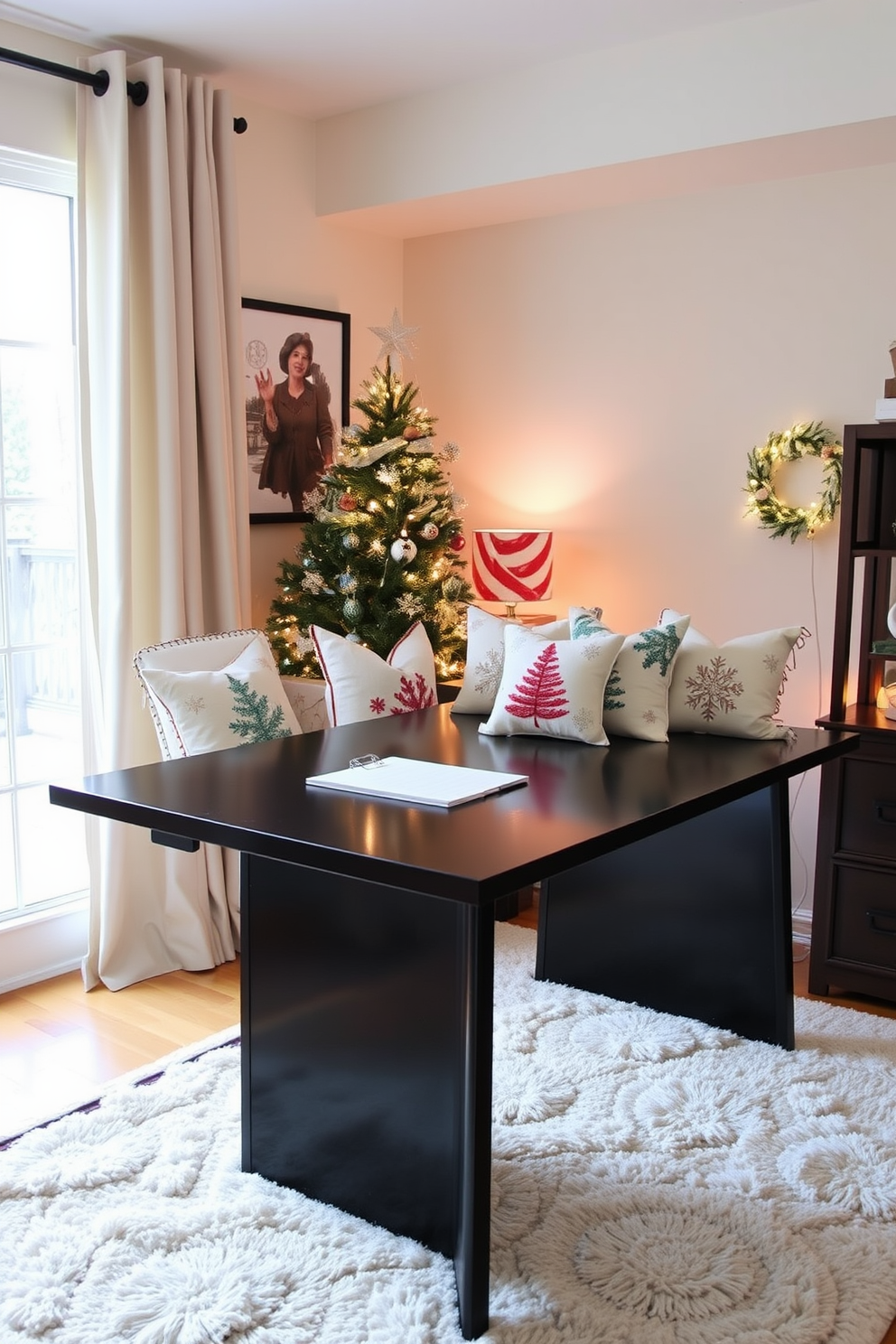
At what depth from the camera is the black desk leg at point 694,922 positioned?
3.06 meters

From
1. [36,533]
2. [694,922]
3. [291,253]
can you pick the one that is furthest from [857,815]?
[291,253]

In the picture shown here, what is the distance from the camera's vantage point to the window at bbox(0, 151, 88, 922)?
11.5ft

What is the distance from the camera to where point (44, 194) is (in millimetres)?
3520

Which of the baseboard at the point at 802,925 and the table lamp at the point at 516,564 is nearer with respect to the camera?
the baseboard at the point at 802,925

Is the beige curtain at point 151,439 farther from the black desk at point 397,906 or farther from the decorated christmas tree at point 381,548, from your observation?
the black desk at point 397,906

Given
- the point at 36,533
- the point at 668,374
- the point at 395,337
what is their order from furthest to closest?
the point at 395,337 → the point at 668,374 → the point at 36,533

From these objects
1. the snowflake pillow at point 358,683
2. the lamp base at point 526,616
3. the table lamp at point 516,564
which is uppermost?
the table lamp at point 516,564

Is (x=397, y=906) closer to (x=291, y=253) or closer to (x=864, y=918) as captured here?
(x=864, y=918)

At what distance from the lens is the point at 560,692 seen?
2850 millimetres

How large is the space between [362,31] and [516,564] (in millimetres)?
1665

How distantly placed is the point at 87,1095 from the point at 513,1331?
1.26 metres

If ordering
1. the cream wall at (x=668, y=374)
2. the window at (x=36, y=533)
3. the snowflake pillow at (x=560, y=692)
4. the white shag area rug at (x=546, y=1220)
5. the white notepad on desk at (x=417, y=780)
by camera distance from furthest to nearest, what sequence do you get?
the cream wall at (x=668, y=374)
the window at (x=36, y=533)
the snowflake pillow at (x=560, y=692)
the white notepad on desk at (x=417, y=780)
the white shag area rug at (x=546, y=1220)

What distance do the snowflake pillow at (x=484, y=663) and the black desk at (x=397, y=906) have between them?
0.16 metres


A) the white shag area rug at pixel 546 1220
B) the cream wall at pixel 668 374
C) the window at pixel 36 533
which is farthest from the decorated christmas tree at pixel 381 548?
the white shag area rug at pixel 546 1220
